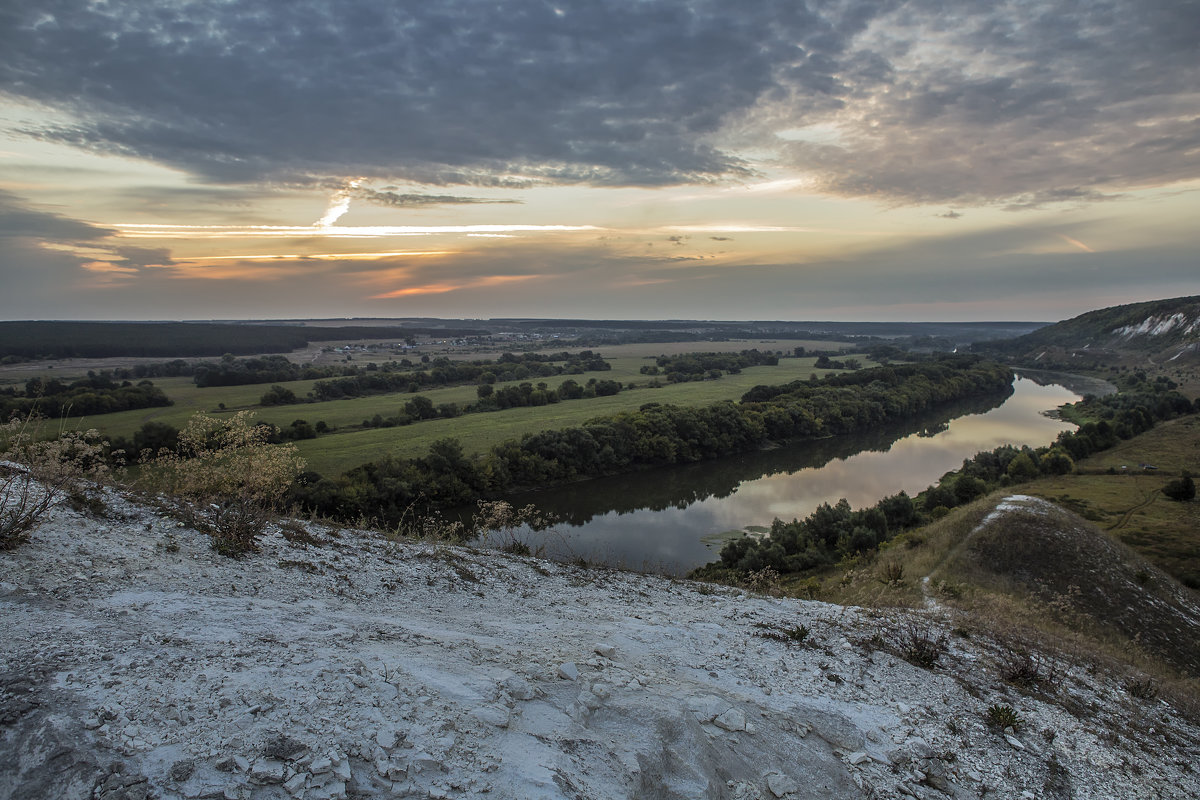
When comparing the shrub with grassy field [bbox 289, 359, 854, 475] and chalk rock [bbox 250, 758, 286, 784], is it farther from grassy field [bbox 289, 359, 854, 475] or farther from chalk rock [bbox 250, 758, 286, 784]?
grassy field [bbox 289, 359, 854, 475]

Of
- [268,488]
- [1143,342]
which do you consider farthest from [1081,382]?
[268,488]

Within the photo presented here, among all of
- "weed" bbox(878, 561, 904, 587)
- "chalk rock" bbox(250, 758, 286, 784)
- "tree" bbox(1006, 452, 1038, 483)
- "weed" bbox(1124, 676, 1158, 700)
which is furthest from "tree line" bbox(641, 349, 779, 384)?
"chalk rock" bbox(250, 758, 286, 784)

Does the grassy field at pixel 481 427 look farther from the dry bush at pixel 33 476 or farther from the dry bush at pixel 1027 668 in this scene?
the dry bush at pixel 1027 668

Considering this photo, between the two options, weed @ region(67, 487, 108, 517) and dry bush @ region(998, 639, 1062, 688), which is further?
dry bush @ region(998, 639, 1062, 688)

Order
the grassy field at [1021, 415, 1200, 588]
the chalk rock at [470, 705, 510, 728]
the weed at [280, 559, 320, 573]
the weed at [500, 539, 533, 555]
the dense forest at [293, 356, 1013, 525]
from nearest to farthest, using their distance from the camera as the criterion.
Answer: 1. the chalk rock at [470, 705, 510, 728]
2. the weed at [280, 559, 320, 573]
3. the weed at [500, 539, 533, 555]
4. the grassy field at [1021, 415, 1200, 588]
5. the dense forest at [293, 356, 1013, 525]

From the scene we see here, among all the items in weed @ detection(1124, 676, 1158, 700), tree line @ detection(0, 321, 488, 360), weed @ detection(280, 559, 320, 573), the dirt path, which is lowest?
the dirt path

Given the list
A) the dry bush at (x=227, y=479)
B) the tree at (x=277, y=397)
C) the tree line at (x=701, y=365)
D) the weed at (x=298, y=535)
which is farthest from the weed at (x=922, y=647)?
the tree line at (x=701, y=365)

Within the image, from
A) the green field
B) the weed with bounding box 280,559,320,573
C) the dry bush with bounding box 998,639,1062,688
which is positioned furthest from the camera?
the green field
